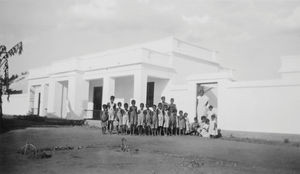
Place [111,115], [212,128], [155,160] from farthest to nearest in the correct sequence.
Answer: [111,115] < [212,128] < [155,160]

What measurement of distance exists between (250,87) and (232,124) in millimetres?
1436

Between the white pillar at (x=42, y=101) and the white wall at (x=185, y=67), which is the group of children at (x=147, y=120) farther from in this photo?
the white pillar at (x=42, y=101)

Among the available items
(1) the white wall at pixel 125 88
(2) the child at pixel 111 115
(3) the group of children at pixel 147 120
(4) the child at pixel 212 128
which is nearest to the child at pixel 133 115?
(3) the group of children at pixel 147 120

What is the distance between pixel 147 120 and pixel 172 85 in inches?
181

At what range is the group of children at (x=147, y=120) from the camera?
10273 mm

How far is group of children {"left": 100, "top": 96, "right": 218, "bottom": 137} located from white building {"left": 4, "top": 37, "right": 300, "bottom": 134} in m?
1.49

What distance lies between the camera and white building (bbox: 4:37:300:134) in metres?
10.2

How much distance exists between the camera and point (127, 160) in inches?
222

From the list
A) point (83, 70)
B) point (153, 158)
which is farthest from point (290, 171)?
point (83, 70)

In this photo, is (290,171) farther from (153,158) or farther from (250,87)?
(250,87)

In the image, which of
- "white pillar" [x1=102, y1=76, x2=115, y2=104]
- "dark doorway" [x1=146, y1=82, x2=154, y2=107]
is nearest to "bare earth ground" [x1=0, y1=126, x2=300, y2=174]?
"white pillar" [x1=102, y1=76, x2=115, y2=104]

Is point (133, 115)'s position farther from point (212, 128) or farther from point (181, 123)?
point (212, 128)

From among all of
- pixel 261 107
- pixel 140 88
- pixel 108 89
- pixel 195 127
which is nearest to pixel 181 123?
pixel 195 127

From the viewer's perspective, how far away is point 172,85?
47.8ft
